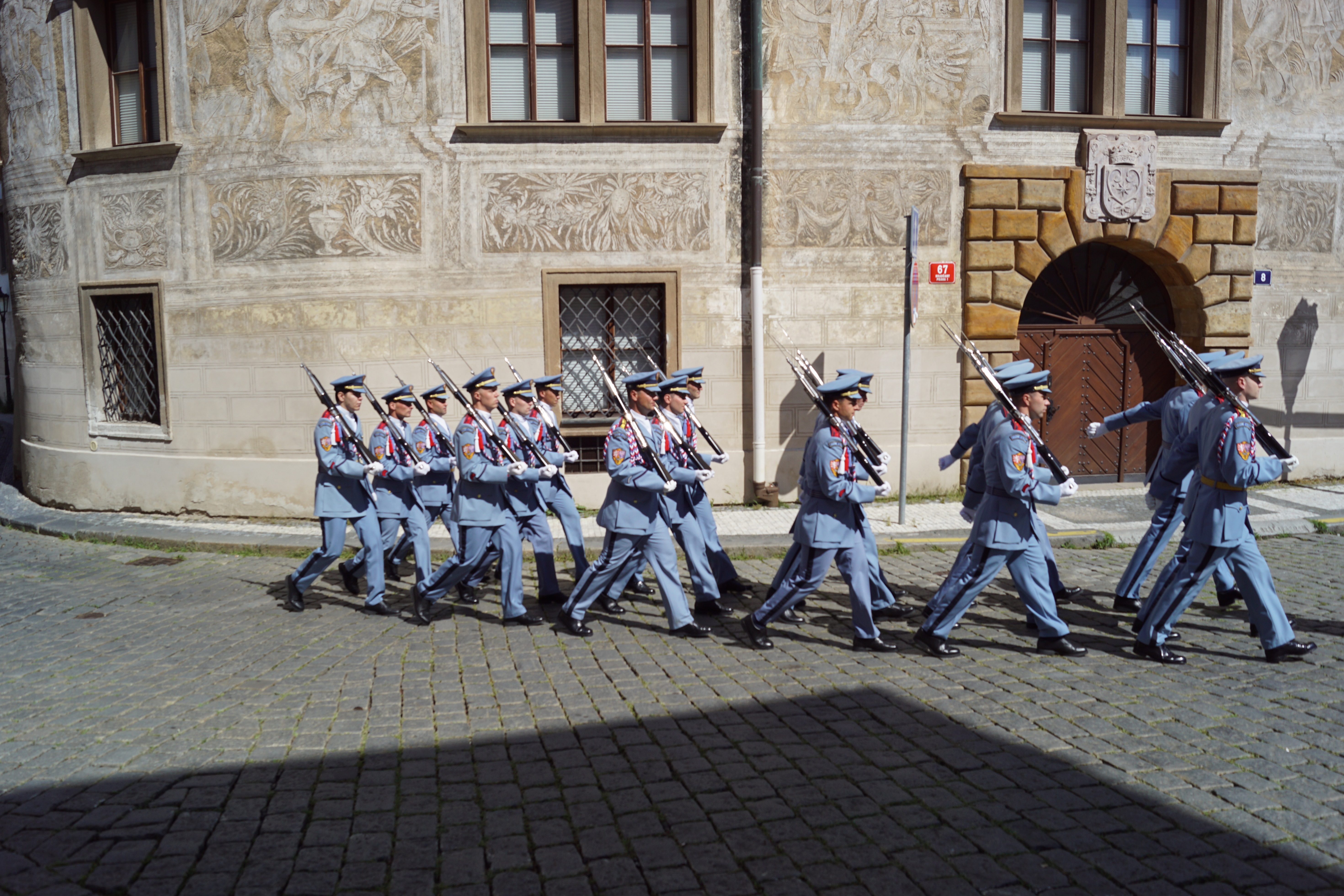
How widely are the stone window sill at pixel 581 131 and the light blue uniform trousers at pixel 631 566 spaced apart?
652 cm

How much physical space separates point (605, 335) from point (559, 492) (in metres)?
4.28

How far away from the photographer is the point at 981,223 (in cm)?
1309

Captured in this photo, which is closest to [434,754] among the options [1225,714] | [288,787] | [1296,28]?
[288,787]

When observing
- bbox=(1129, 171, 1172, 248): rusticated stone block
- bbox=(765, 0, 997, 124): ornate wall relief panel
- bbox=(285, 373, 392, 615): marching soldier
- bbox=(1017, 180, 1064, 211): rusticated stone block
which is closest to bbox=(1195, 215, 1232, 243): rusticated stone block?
bbox=(1129, 171, 1172, 248): rusticated stone block

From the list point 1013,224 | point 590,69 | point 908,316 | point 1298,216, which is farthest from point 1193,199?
point 590,69

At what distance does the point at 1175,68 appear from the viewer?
1388 cm

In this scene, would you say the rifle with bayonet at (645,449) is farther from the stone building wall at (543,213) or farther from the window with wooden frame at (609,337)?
the stone building wall at (543,213)

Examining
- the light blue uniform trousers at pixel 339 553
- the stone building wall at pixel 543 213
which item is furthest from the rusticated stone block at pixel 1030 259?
the light blue uniform trousers at pixel 339 553

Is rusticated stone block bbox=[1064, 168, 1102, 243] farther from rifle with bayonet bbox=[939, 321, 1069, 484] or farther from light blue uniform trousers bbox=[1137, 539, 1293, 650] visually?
light blue uniform trousers bbox=[1137, 539, 1293, 650]

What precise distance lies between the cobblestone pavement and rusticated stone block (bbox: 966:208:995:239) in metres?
6.46

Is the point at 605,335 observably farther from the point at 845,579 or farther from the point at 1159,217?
the point at 1159,217

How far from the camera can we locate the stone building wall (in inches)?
492

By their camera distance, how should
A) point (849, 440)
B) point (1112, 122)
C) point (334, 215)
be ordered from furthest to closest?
1. point (1112, 122)
2. point (334, 215)
3. point (849, 440)

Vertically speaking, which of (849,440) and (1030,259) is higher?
(1030,259)
